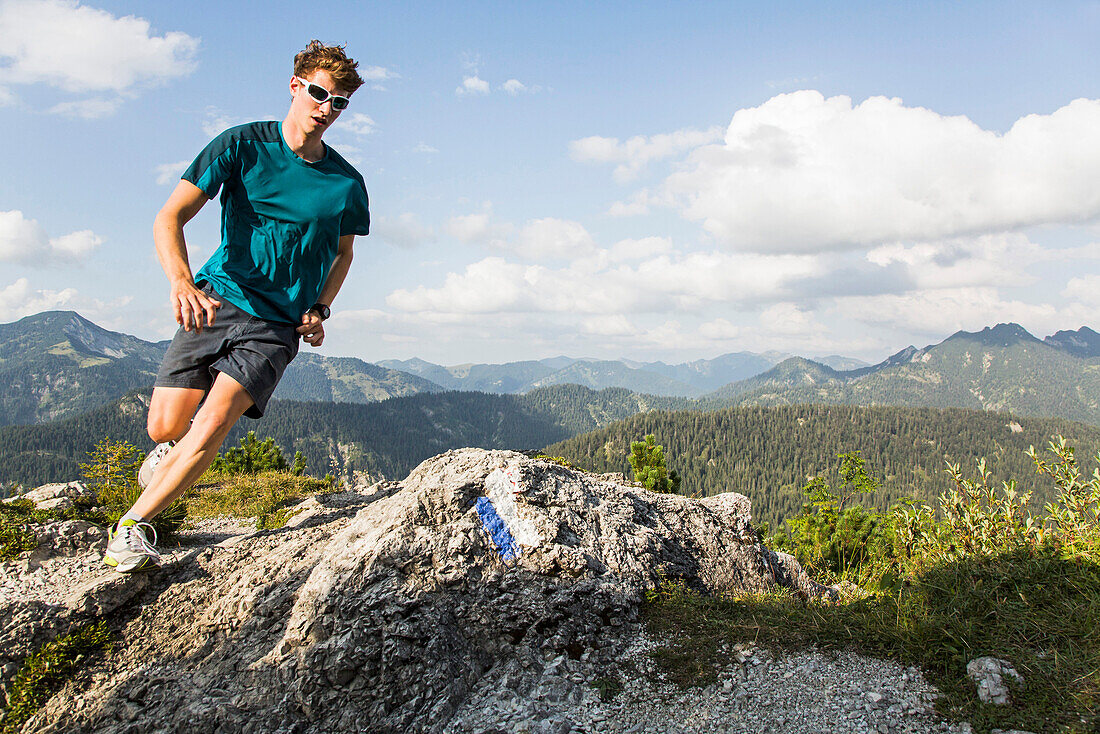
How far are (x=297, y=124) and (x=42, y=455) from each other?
888ft

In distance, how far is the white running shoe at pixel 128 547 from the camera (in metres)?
4.65

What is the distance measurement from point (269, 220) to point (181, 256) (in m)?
0.73

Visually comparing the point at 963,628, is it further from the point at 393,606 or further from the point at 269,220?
the point at 269,220

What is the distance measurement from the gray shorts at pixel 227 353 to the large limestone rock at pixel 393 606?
1840 millimetres

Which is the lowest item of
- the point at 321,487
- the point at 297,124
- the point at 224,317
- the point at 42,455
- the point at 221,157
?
the point at 42,455

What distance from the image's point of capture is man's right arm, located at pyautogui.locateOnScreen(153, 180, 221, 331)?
13.0ft

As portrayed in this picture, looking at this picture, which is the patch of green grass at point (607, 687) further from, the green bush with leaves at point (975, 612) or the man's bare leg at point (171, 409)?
the man's bare leg at point (171, 409)

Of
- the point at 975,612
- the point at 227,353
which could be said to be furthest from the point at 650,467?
the point at 227,353

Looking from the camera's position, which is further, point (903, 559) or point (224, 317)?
point (903, 559)

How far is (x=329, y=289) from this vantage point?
4.96 m

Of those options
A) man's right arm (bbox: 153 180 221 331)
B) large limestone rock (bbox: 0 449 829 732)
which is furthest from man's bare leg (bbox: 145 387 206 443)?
large limestone rock (bbox: 0 449 829 732)

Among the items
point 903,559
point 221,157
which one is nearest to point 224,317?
point 221,157

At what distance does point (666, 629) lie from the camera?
4816 mm

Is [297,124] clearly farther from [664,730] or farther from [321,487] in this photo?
[321,487]
